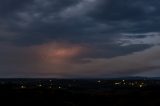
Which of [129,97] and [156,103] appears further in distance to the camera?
[129,97]

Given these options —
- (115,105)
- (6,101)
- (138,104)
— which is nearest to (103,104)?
(115,105)

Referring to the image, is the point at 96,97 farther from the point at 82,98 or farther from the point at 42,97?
the point at 42,97

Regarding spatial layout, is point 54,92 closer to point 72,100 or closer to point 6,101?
point 72,100

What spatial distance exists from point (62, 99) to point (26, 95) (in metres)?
11.1

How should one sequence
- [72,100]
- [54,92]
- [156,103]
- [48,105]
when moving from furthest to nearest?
1. [54,92]
2. [72,100]
3. [156,103]
4. [48,105]

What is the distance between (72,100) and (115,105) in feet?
45.2

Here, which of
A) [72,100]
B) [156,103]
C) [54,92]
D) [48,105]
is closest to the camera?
[48,105]

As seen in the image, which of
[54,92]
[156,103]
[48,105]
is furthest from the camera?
[54,92]

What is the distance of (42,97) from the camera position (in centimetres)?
10088

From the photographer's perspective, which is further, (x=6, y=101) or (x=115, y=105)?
(x=115, y=105)

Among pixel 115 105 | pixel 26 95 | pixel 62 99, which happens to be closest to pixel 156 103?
pixel 115 105

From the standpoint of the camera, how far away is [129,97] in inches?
4210

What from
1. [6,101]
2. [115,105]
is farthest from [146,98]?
[6,101]

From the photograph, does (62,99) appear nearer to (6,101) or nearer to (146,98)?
(6,101)
